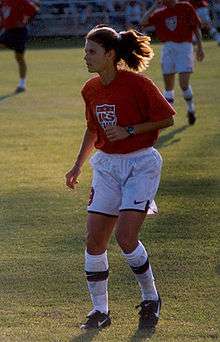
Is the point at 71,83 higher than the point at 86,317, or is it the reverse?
the point at 86,317

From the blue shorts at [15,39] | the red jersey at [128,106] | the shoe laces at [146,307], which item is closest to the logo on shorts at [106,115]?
the red jersey at [128,106]

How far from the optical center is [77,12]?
4319cm

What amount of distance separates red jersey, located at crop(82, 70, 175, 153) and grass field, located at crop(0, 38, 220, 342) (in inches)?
49.4

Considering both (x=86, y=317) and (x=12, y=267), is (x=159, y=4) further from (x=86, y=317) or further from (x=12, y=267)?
(x=86, y=317)

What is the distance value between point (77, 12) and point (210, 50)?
393 inches

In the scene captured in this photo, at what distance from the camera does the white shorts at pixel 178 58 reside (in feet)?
59.5

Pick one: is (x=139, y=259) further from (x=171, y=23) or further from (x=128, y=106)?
(x=171, y=23)

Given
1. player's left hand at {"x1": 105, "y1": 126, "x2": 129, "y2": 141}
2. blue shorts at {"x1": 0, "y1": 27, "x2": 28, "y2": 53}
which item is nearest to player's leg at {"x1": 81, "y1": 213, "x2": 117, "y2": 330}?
player's left hand at {"x1": 105, "y1": 126, "x2": 129, "y2": 141}

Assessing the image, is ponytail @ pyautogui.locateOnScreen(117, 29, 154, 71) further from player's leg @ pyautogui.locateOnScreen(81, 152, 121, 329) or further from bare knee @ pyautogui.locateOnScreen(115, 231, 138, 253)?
bare knee @ pyautogui.locateOnScreen(115, 231, 138, 253)

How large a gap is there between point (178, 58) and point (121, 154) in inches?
436

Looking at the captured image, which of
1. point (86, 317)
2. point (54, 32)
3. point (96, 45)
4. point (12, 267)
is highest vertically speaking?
point (96, 45)

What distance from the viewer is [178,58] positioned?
1822 cm

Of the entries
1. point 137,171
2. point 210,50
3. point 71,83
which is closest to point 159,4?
point 71,83

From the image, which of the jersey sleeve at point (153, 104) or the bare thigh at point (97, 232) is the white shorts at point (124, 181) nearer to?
the bare thigh at point (97, 232)
